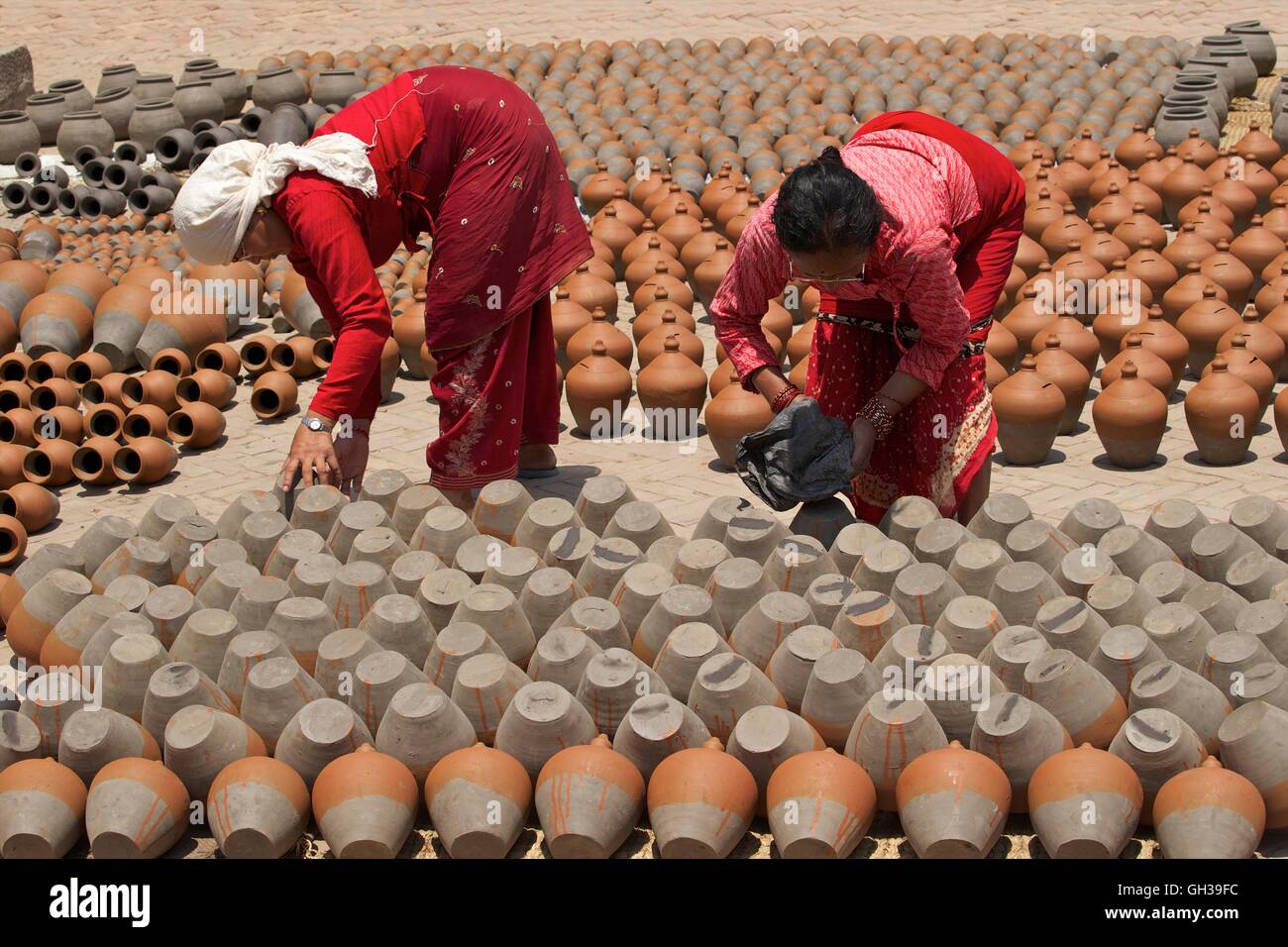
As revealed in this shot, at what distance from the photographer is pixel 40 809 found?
3.26m

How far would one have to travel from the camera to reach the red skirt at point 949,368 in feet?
13.1

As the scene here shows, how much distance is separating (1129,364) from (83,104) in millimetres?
9457

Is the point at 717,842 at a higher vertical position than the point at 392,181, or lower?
lower

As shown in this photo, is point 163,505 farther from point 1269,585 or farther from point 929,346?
point 1269,585

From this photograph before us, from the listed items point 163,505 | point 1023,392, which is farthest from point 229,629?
point 1023,392

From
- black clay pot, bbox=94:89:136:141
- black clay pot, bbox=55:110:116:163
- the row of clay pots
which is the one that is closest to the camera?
the row of clay pots

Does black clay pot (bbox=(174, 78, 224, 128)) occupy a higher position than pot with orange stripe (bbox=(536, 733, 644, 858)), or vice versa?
pot with orange stripe (bbox=(536, 733, 644, 858))

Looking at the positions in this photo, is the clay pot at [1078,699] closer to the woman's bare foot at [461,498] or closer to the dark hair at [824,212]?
the dark hair at [824,212]

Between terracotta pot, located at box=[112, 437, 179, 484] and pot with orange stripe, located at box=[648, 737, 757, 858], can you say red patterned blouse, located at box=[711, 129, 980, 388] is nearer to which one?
pot with orange stripe, located at box=[648, 737, 757, 858]

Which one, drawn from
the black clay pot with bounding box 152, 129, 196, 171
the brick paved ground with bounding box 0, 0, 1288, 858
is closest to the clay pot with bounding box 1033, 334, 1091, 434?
the brick paved ground with bounding box 0, 0, 1288, 858

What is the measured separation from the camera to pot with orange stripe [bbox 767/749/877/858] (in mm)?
3107

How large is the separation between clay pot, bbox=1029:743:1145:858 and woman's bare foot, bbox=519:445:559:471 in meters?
2.57

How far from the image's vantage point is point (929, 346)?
384 centimetres

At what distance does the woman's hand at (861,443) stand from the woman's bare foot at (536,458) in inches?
65.6
